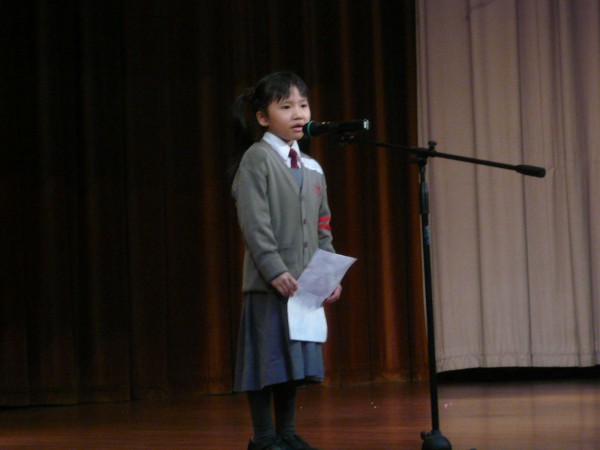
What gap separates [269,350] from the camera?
7.88ft

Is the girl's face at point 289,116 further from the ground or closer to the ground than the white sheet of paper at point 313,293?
further from the ground

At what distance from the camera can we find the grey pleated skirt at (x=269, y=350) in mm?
2395

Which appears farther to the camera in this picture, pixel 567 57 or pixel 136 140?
pixel 567 57

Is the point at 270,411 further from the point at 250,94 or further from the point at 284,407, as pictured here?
the point at 250,94

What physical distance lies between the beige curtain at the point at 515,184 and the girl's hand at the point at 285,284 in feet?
8.27

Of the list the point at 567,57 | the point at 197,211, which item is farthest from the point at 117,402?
the point at 567,57

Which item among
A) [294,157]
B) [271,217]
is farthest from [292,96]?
[271,217]

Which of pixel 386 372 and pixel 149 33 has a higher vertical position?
pixel 149 33

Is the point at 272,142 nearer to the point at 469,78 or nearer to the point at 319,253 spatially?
the point at 319,253

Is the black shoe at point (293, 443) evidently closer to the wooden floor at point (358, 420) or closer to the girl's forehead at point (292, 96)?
the wooden floor at point (358, 420)

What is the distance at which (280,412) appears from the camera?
8.29 feet

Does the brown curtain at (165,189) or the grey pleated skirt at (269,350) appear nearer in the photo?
the grey pleated skirt at (269,350)

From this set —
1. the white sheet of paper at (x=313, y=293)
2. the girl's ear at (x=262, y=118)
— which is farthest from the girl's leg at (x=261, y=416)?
the girl's ear at (x=262, y=118)

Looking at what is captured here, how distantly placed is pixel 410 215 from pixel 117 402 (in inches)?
67.8
